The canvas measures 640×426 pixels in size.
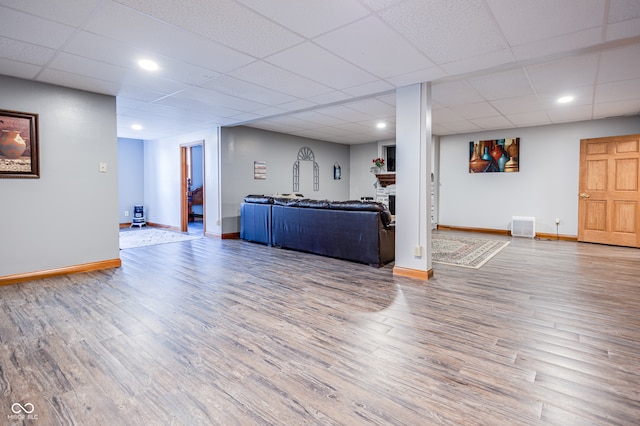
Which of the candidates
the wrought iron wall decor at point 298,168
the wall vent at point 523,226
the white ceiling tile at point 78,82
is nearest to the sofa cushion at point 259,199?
the wrought iron wall decor at point 298,168

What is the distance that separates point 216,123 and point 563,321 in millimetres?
6128

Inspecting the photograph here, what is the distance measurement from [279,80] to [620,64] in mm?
3650

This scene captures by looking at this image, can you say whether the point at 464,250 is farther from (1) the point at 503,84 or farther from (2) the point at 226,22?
(2) the point at 226,22

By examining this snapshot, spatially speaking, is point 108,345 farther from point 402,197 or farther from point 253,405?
point 402,197

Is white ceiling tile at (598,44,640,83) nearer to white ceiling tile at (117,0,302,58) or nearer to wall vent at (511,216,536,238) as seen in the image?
white ceiling tile at (117,0,302,58)

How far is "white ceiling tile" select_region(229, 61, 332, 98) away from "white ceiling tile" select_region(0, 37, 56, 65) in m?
1.69

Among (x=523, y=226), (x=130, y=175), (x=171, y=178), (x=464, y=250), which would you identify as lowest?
(x=464, y=250)

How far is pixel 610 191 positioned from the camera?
5988 millimetres

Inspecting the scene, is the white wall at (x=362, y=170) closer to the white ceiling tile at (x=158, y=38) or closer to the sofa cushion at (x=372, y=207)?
the sofa cushion at (x=372, y=207)

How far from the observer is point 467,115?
5770 mm

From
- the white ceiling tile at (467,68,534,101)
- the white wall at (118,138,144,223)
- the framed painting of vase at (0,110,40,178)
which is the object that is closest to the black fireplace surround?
the white ceiling tile at (467,68,534,101)

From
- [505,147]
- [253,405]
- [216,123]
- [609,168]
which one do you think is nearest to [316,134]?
[216,123]

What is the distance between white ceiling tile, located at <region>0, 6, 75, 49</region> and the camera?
2.40 m

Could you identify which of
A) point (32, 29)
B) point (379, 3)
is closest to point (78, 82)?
point (32, 29)
